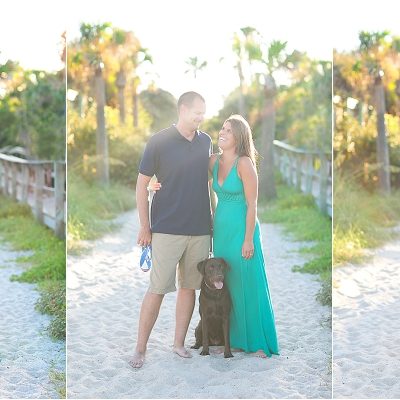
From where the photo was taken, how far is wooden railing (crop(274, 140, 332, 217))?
12.8 ft

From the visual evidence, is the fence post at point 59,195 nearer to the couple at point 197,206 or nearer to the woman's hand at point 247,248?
the couple at point 197,206

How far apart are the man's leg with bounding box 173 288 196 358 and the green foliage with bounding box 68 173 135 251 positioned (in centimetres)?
60

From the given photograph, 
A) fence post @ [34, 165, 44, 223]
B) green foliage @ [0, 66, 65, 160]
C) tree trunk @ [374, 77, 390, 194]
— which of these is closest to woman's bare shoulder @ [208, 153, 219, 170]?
green foliage @ [0, 66, 65, 160]

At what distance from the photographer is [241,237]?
11.4 ft

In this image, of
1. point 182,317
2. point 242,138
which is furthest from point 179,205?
point 182,317

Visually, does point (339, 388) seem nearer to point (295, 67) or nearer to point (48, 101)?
point (295, 67)

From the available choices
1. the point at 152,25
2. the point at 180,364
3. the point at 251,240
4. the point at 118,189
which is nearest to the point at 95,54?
the point at 152,25

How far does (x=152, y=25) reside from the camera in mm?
3779

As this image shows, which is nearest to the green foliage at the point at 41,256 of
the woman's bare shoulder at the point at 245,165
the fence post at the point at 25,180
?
the fence post at the point at 25,180

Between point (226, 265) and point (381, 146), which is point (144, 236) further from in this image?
point (381, 146)

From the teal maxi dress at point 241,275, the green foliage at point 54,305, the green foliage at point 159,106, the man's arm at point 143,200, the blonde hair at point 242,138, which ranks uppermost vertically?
the green foliage at point 159,106

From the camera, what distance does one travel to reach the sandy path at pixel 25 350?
3.66 metres

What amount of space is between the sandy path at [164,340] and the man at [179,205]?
31 cm

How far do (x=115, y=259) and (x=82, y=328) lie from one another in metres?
0.40
